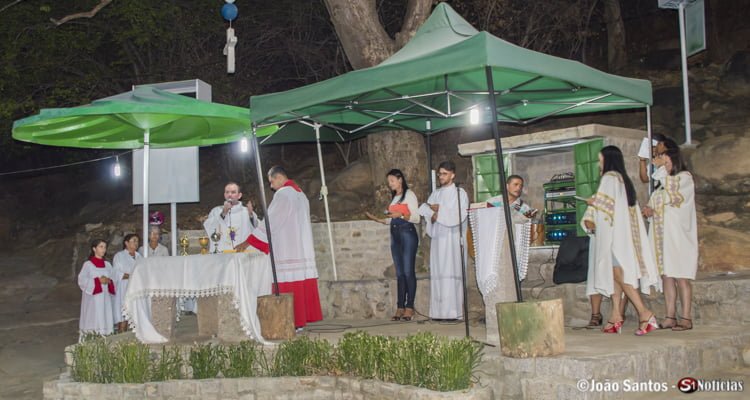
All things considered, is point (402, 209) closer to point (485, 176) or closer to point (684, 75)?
point (485, 176)

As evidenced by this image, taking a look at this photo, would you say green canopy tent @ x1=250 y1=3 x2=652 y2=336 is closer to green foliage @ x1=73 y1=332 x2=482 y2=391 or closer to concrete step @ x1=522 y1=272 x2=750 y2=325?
green foliage @ x1=73 y1=332 x2=482 y2=391

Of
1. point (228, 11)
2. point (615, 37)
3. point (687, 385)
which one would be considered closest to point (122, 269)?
point (228, 11)

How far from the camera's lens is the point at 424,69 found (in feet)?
19.9

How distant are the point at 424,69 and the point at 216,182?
13.7m

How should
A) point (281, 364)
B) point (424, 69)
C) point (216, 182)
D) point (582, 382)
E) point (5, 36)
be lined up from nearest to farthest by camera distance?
point (582, 382) → point (424, 69) → point (281, 364) → point (5, 36) → point (216, 182)

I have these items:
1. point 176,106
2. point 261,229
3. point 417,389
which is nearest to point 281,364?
point 417,389

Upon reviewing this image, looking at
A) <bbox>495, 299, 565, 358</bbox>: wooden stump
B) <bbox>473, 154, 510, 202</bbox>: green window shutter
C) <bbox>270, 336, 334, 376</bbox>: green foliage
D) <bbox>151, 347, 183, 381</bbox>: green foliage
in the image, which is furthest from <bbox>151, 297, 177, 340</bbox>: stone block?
<bbox>473, 154, 510, 202</bbox>: green window shutter

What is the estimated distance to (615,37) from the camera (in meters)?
17.6

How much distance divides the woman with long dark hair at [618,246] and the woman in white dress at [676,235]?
16cm

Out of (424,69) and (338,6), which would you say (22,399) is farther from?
(338,6)

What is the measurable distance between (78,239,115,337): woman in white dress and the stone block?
2969 mm

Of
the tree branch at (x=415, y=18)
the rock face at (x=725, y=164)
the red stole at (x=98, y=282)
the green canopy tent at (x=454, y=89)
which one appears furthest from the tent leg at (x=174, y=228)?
the rock face at (x=725, y=164)

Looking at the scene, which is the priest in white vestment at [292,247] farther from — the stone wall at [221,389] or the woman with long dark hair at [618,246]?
the woman with long dark hair at [618,246]

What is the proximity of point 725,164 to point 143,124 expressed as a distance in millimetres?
8907
